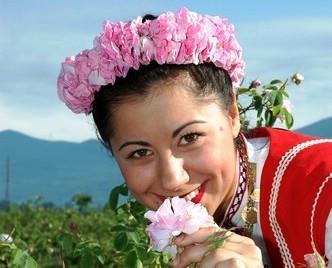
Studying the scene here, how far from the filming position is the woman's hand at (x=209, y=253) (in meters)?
2.35

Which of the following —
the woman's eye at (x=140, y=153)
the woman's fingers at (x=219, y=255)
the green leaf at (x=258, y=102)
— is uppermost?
the green leaf at (x=258, y=102)

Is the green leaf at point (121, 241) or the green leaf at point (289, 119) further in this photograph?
the green leaf at point (289, 119)

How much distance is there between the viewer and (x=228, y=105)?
2.96m

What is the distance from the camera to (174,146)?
9.10 feet

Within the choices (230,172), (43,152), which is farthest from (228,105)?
(43,152)

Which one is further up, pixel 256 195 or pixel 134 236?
pixel 256 195

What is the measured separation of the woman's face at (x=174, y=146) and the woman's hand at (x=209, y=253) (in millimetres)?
376

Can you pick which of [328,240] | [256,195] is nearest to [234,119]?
[256,195]

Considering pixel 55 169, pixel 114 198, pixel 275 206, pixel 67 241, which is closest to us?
pixel 275 206

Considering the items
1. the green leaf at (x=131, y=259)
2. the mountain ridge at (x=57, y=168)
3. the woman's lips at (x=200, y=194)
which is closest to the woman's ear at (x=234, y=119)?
the woman's lips at (x=200, y=194)

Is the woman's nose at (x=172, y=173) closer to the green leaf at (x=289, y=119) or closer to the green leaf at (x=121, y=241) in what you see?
the green leaf at (x=121, y=241)

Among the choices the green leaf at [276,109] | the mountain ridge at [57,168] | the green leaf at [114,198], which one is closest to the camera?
the green leaf at [114,198]

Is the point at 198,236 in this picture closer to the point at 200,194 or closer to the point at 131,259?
the point at 200,194

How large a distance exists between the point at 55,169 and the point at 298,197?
31890 millimetres
